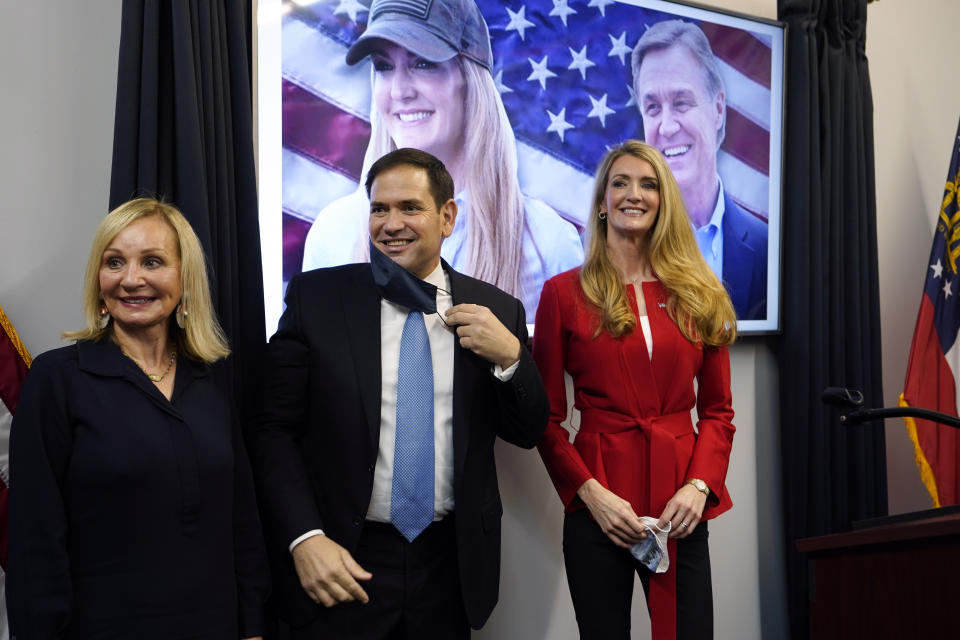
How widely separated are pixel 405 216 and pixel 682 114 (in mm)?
1499

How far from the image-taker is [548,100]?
2727mm

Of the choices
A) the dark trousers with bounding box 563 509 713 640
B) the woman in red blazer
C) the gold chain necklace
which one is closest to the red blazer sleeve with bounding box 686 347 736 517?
the woman in red blazer

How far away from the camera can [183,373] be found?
64.6 inches

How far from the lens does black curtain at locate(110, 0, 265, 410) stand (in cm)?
199

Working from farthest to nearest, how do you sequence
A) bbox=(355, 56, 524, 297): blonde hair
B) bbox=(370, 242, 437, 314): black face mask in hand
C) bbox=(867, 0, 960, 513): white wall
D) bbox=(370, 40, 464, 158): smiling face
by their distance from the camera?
bbox=(867, 0, 960, 513): white wall, bbox=(355, 56, 524, 297): blonde hair, bbox=(370, 40, 464, 158): smiling face, bbox=(370, 242, 437, 314): black face mask in hand

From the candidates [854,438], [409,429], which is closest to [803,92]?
[854,438]

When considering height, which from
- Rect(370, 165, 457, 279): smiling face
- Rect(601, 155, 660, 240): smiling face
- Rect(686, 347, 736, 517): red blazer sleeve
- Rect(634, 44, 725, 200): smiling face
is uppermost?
Rect(634, 44, 725, 200): smiling face

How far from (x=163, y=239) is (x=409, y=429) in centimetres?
62

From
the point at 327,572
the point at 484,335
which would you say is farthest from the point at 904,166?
the point at 327,572

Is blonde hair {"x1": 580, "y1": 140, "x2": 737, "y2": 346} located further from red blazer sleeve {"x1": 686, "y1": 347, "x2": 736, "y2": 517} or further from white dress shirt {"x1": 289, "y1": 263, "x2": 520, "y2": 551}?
white dress shirt {"x1": 289, "y1": 263, "x2": 520, "y2": 551}

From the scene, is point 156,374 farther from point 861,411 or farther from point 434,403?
point 861,411

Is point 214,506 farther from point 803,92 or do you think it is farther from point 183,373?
point 803,92

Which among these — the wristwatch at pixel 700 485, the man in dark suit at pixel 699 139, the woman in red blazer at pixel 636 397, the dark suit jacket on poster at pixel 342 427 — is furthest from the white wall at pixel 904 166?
the dark suit jacket on poster at pixel 342 427

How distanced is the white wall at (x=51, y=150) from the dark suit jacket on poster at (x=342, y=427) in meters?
Answer: 0.67
